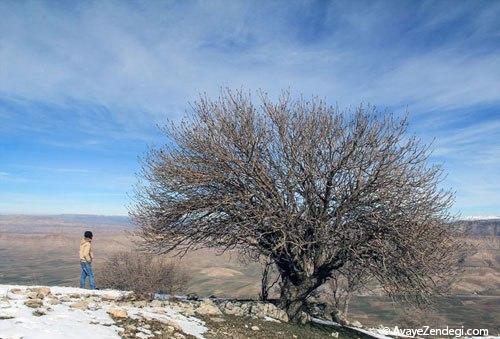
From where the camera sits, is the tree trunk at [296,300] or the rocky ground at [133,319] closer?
the rocky ground at [133,319]

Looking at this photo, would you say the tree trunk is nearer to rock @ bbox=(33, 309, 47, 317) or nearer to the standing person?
the standing person

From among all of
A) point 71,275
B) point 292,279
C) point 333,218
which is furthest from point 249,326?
point 71,275

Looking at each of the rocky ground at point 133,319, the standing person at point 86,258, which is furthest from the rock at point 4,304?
the standing person at point 86,258

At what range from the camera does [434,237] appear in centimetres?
1539

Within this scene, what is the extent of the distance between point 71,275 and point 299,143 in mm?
189739

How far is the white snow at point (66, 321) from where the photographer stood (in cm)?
852

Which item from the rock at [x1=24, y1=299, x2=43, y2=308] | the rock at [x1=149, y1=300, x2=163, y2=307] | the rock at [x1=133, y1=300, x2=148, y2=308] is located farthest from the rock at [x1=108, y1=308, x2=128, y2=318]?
the rock at [x1=149, y1=300, x2=163, y2=307]

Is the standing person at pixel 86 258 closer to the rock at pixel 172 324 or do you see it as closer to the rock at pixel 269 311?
the rock at pixel 269 311

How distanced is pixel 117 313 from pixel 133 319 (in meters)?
0.44

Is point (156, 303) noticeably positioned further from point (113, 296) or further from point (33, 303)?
point (33, 303)

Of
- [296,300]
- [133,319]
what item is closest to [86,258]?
[133,319]

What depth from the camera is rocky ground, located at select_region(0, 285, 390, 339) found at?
9172 mm

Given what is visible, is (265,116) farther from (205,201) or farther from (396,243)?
(396,243)

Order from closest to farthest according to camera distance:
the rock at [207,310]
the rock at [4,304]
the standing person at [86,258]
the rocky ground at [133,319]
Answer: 1. the rocky ground at [133,319]
2. the rock at [4,304]
3. the rock at [207,310]
4. the standing person at [86,258]
